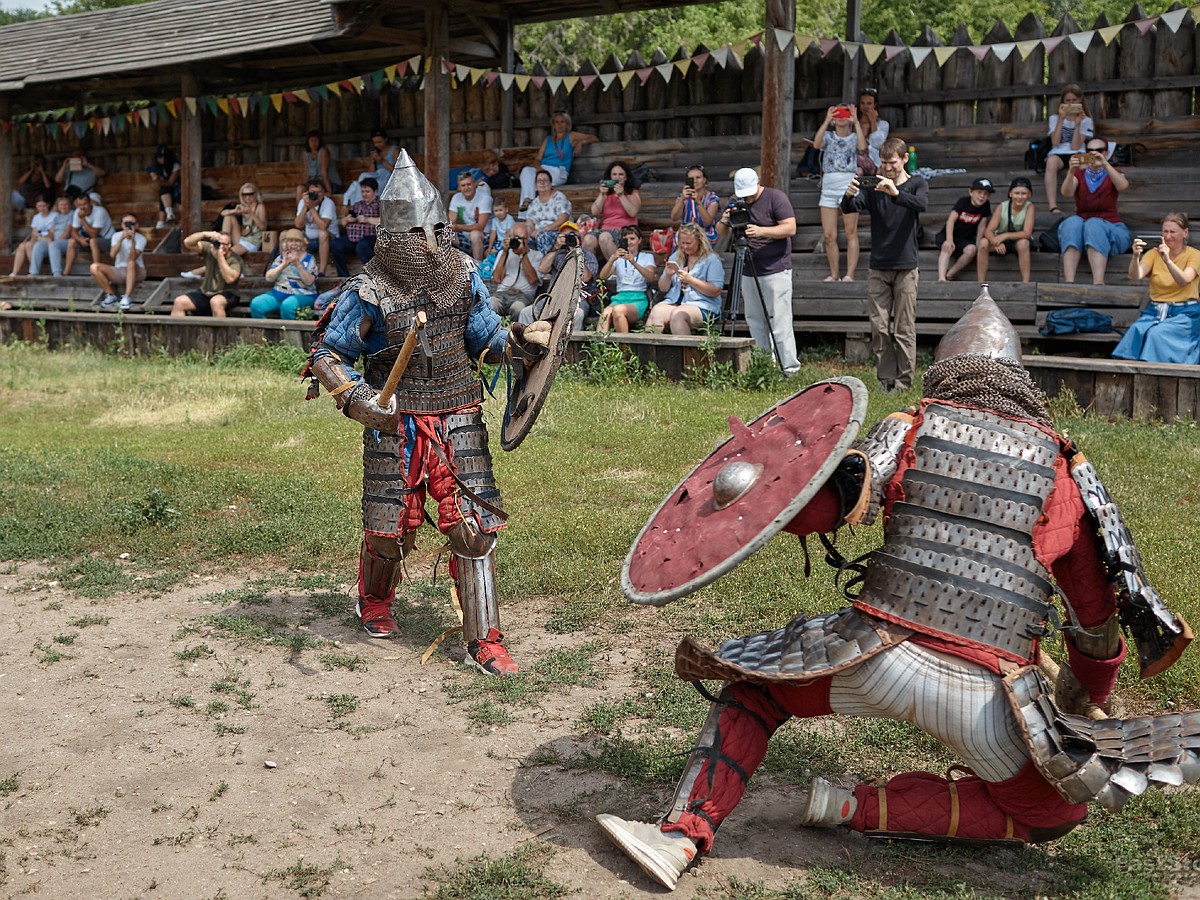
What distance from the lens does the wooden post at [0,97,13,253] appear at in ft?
61.3

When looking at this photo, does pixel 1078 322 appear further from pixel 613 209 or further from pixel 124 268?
pixel 124 268

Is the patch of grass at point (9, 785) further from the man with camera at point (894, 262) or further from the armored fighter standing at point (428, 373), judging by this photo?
the man with camera at point (894, 262)

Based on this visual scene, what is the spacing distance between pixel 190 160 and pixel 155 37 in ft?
5.67

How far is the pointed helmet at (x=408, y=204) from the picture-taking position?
16.0ft

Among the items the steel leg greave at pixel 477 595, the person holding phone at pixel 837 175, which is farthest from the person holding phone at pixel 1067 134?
the steel leg greave at pixel 477 595

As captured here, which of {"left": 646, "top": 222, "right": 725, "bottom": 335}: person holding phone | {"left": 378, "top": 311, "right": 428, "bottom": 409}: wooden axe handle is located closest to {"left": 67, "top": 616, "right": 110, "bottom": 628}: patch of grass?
{"left": 378, "top": 311, "right": 428, "bottom": 409}: wooden axe handle

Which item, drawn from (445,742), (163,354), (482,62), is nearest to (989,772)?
(445,742)

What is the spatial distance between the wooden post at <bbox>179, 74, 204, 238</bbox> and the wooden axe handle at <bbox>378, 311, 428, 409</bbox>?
42.7ft

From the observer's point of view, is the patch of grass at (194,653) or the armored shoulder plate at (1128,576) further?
the patch of grass at (194,653)

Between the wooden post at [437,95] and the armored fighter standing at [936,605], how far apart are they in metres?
10.7

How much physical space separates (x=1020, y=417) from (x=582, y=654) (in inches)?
88.6

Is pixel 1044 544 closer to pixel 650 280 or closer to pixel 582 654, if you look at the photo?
pixel 582 654

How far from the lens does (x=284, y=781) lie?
3.92 metres

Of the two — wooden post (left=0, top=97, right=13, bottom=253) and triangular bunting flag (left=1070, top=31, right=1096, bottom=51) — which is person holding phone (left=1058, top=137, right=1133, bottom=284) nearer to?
triangular bunting flag (left=1070, top=31, right=1096, bottom=51)
